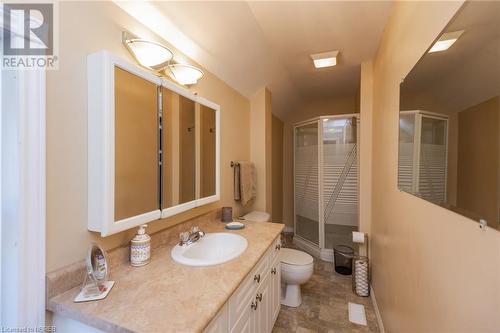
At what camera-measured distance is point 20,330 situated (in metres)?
0.75

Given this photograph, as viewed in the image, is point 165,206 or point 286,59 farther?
point 286,59

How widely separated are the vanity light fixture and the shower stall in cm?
243

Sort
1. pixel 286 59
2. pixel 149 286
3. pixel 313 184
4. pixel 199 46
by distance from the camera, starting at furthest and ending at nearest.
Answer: pixel 313 184 < pixel 286 59 < pixel 199 46 < pixel 149 286

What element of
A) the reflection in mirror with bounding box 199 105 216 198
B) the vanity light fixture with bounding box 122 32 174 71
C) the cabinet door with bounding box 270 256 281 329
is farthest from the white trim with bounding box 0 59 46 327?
the cabinet door with bounding box 270 256 281 329

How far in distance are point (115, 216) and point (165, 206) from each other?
0.31 meters

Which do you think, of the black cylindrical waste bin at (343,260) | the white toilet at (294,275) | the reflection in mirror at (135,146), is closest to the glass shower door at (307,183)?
the black cylindrical waste bin at (343,260)

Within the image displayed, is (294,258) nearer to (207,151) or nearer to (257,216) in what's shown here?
(257,216)

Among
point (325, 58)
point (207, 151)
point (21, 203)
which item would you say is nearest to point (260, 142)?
point (207, 151)

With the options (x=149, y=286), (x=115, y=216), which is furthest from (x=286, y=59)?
(x=149, y=286)

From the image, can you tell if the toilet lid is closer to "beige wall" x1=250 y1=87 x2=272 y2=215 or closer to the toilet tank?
the toilet tank

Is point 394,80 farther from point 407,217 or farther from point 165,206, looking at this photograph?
point 165,206

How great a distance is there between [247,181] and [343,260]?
1598 mm

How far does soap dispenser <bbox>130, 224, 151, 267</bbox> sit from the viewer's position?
42.4 inches

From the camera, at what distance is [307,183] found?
3.43 metres
